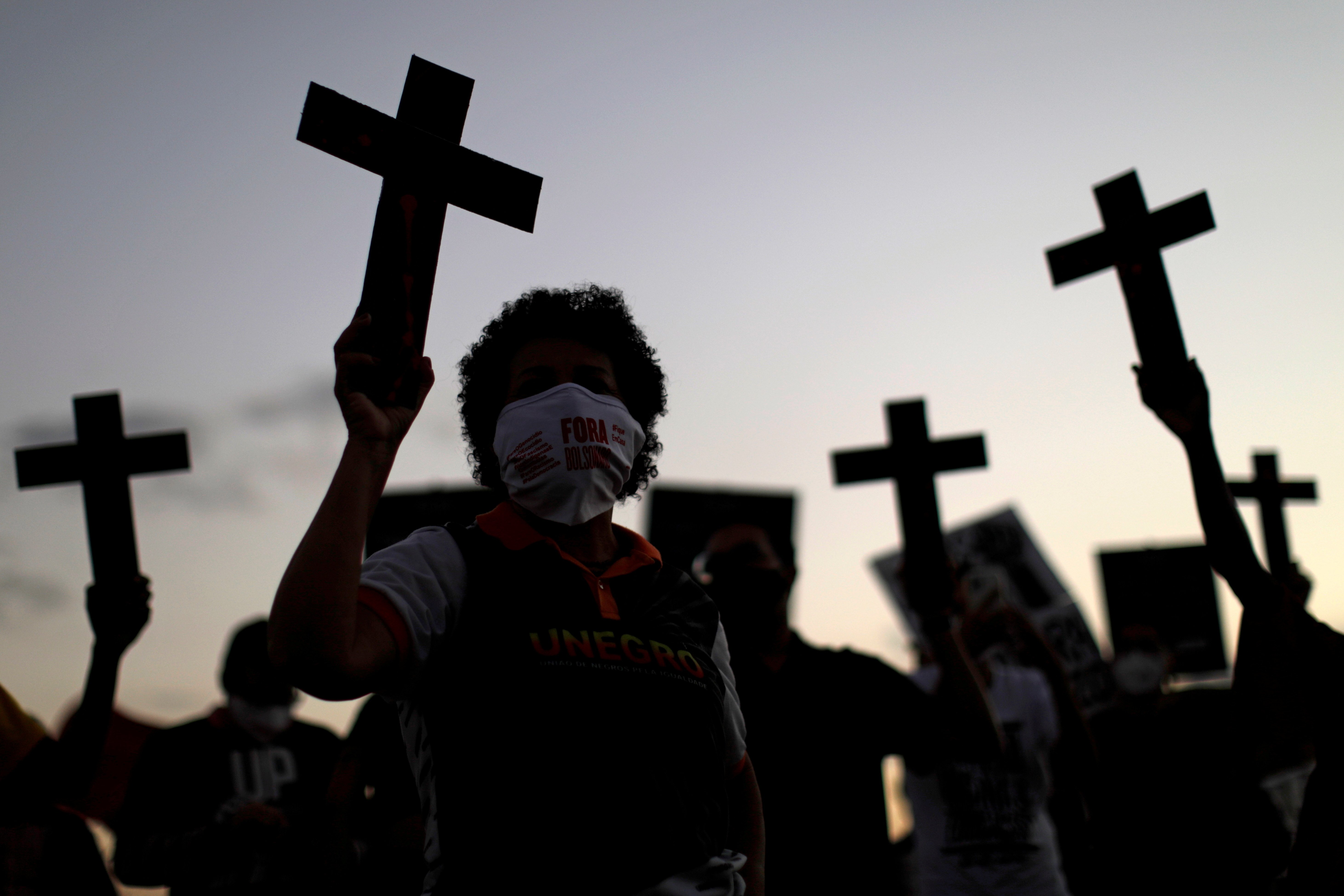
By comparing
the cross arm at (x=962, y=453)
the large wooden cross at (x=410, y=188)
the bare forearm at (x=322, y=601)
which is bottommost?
the bare forearm at (x=322, y=601)

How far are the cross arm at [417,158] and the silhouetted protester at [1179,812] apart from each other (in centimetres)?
464

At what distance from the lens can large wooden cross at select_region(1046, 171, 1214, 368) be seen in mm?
3850

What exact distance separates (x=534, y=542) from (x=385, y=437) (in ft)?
1.39

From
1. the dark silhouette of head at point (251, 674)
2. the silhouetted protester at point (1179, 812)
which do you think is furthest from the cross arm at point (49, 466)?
the silhouetted protester at point (1179, 812)

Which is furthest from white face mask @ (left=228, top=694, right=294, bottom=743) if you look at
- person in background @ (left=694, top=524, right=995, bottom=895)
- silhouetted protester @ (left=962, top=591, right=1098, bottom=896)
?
silhouetted protester @ (left=962, top=591, right=1098, bottom=896)

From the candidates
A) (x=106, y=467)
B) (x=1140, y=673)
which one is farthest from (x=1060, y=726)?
(x=106, y=467)

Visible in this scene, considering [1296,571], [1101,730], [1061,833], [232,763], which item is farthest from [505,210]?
[1061,833]

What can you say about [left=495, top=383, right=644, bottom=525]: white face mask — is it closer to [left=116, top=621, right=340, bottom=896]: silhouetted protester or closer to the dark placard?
[left=116, top=621, right=340, bottom=896]: silhouetted protester

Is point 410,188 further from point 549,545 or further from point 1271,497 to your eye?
point 1271,497

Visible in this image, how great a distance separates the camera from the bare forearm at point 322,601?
1588 mm

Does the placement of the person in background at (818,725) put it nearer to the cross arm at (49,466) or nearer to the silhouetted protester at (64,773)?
the silhouetted protester at (64,773)

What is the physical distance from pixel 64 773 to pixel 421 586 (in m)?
2.65

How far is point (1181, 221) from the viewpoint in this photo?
172 inches

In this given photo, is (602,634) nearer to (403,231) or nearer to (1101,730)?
(403,231)
